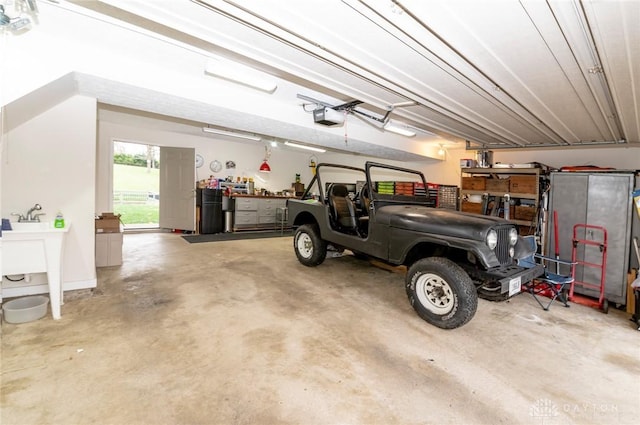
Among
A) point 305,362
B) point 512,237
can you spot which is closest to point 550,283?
point 512,237

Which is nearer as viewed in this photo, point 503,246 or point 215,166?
point 503,246

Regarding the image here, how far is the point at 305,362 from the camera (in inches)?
78.9

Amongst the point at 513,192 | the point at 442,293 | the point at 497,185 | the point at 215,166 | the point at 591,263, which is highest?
the point at 215,166

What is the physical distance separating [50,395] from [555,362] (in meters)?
3.44

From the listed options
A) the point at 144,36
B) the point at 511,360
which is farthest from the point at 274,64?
the point at 511,360

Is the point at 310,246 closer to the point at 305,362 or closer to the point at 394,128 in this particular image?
the point at 394,128

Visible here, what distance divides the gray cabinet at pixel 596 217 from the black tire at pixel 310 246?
11.0 ft

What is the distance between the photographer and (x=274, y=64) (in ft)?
8.17

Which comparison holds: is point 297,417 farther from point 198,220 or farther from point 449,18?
point 198,220

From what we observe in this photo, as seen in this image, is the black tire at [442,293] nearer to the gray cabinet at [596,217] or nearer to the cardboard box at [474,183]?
the gray cabinet at [596,217]

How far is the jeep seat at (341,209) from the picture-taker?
4.06m

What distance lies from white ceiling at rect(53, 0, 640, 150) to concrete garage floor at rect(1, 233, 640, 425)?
2328mm

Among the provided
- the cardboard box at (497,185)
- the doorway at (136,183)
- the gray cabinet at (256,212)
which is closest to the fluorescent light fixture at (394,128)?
the cardboard box at (497,185)

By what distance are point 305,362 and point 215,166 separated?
7.44m
